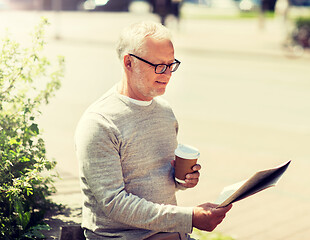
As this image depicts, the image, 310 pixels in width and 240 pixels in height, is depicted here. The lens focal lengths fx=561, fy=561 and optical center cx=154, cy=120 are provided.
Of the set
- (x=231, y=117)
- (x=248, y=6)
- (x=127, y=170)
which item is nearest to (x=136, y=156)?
(x=127, y=170)

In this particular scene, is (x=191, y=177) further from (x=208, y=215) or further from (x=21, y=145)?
(x=21, y=145)

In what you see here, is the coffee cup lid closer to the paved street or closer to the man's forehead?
the man's forehead

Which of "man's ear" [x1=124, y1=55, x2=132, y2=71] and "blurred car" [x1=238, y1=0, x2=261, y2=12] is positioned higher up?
"man's ear" [x1=124, y1=55, x2=132, y2=71]

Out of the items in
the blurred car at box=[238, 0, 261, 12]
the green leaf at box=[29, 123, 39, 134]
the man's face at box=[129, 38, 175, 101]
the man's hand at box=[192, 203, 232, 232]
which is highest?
the man's face at box=[129, 38, 175, 101]

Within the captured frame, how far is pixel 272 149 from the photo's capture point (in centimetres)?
659

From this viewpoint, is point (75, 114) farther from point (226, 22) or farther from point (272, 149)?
point (226, 22)

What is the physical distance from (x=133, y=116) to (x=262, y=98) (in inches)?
302

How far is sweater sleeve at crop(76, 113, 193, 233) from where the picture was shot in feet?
7.36

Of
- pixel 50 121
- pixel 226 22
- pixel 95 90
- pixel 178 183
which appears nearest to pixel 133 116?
pixel 178 183

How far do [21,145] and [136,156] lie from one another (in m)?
0.84

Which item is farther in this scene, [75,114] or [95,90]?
[95,90]

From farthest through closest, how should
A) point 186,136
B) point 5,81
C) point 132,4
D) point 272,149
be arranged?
point 132,4 < point 186,136 < point 272,149 < point 5,81

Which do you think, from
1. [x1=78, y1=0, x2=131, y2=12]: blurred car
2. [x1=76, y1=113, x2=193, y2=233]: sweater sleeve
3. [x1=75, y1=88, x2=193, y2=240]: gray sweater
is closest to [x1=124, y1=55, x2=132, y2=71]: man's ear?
[x1=75, y1=88, x2=193, y2=240]: gray sweater

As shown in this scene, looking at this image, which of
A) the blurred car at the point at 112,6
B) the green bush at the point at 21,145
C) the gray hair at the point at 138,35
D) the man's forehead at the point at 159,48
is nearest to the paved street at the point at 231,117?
the green bush at the point at 21,145
